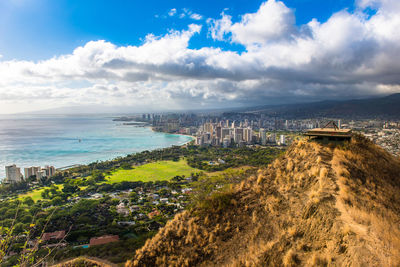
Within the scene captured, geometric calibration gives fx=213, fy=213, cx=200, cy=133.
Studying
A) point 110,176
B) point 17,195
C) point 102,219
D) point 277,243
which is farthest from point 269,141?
point 277,243

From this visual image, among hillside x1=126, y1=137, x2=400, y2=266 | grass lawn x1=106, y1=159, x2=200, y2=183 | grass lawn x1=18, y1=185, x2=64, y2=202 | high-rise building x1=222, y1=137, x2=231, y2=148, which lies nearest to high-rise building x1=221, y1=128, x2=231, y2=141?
high-rise building x1=222, y1=137, x2=231, y2=148

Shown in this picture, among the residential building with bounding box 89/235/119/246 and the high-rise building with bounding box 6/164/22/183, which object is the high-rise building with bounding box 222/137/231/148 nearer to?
the high-rise building with bounding box 6/164/22/183

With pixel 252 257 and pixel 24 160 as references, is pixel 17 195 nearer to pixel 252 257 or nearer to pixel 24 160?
pixel 24 160

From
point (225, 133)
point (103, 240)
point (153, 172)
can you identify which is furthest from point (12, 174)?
point (225, 133)

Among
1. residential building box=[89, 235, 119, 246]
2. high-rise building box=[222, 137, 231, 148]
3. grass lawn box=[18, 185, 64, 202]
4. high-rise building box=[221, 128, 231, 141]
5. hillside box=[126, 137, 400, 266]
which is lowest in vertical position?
grass lawn box=[18, 185, 64, 202]

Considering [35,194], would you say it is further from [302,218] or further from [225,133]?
[225,133]

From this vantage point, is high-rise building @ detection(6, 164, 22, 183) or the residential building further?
high-rise building @ detection(6, 164, 22, 183)

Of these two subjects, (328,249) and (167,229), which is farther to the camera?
(167,229)
